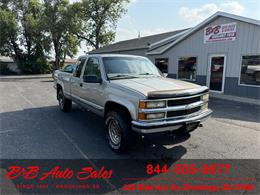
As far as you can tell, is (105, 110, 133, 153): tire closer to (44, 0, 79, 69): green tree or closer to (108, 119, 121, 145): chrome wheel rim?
(108, 119, 121, 145): chrome wheel rim

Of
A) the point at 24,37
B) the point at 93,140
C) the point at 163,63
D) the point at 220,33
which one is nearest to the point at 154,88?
the point at 93,140

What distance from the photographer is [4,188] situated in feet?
10.2

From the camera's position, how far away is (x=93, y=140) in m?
5.02

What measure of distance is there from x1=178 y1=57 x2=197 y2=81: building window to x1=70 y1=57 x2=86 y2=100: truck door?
9.53 m

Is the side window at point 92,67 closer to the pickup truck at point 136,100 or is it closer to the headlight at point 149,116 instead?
the pickup truck at point 136,100

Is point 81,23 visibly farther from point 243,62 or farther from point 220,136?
point 220,136

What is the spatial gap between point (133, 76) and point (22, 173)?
291 cm

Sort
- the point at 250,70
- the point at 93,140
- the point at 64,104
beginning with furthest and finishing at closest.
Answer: the point at 250,70 < the point at 64,104 < the point at 93,140

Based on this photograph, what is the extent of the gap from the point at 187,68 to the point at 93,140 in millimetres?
11052

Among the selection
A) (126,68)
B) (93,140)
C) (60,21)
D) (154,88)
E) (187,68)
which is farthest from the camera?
(60,21)

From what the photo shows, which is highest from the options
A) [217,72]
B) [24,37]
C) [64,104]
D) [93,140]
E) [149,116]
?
[24,37]

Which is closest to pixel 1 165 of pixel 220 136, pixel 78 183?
pixel 78 183

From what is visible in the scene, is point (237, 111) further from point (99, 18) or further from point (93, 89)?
point (99, 18)

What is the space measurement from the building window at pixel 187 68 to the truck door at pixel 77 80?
A: 9530 mm
